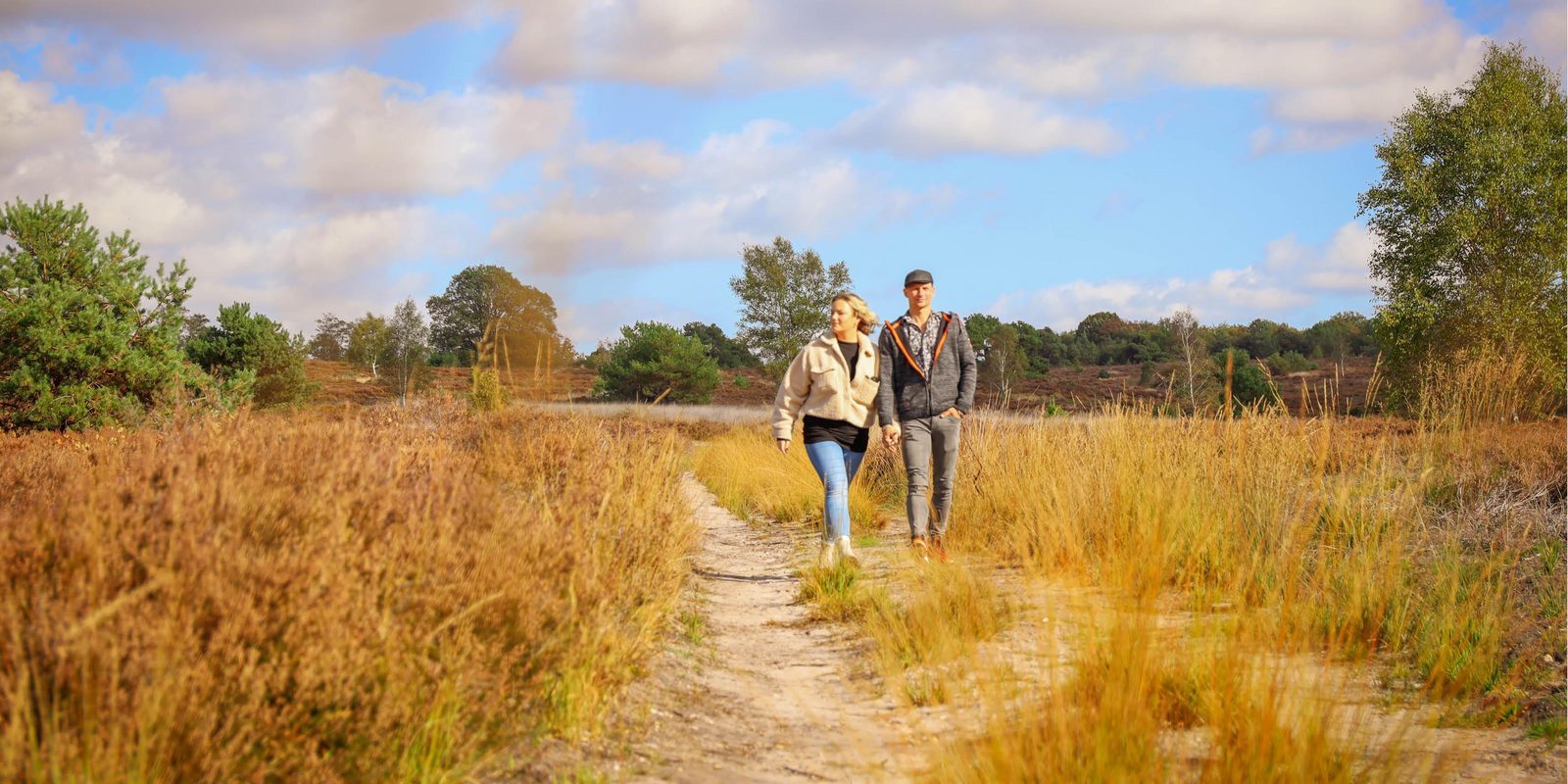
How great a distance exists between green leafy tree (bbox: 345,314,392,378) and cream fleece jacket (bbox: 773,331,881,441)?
28302mm

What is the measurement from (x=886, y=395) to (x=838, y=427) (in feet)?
1.33

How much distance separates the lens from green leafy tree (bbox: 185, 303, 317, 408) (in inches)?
828

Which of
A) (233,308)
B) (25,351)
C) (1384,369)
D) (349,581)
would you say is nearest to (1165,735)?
(349,581)

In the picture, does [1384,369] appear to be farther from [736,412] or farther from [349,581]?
[349,581]

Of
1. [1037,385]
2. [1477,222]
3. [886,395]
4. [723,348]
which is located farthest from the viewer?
[723,348]

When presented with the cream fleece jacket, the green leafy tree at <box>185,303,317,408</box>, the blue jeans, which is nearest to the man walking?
the cream fleece jacket

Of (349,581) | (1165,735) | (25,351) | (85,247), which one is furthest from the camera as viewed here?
(85,247)

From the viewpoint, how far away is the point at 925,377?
701 centimetres

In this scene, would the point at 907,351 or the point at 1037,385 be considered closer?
the point at 907,351

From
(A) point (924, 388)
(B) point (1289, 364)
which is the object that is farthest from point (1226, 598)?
(B) point (1289, 364)

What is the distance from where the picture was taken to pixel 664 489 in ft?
24.9

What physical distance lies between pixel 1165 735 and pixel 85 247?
46.9 feet

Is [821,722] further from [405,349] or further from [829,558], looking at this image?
[405,349]

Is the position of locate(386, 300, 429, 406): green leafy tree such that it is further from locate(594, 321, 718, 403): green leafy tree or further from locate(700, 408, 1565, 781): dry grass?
locate(700, 408, 1565, 781): dry grass
